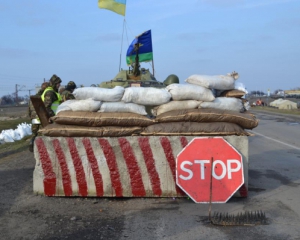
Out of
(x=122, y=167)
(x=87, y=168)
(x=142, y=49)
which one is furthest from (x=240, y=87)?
(x=142, y=49)

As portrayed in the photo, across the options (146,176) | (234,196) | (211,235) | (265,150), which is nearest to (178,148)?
(146,176)

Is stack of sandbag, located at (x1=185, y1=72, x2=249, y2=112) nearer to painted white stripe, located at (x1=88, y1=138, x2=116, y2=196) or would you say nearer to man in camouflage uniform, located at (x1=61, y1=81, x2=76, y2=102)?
painted white stripe, located at (x1=88, y1=138, x2=116, y2=196)

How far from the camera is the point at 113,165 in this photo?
6113 millimetres

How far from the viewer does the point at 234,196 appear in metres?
6.13

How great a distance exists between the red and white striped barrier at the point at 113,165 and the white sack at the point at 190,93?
690 millimetres

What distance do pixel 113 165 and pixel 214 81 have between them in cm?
205

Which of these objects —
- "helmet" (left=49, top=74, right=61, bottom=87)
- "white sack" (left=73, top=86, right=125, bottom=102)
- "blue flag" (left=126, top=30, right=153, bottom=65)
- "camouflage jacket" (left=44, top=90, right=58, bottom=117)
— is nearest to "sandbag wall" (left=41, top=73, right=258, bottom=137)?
"white sack" (left=73, top=86, right=125, bottom=102)

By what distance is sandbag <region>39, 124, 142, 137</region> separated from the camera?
20.0 ft

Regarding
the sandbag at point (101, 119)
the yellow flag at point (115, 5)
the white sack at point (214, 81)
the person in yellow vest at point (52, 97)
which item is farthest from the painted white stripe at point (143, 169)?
the yellow flag at point (115, 5)

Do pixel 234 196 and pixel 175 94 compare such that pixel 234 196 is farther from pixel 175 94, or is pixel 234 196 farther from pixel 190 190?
pixel 175 94

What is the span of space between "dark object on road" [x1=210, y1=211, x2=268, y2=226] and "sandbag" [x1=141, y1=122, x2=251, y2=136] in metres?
1.29

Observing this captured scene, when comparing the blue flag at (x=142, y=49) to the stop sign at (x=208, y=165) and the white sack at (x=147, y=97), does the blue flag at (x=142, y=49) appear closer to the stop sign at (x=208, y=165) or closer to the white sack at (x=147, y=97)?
the white sack at (x=147, y=97)

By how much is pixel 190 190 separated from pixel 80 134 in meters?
1.78

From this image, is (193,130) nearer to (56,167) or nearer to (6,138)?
(56,167)
